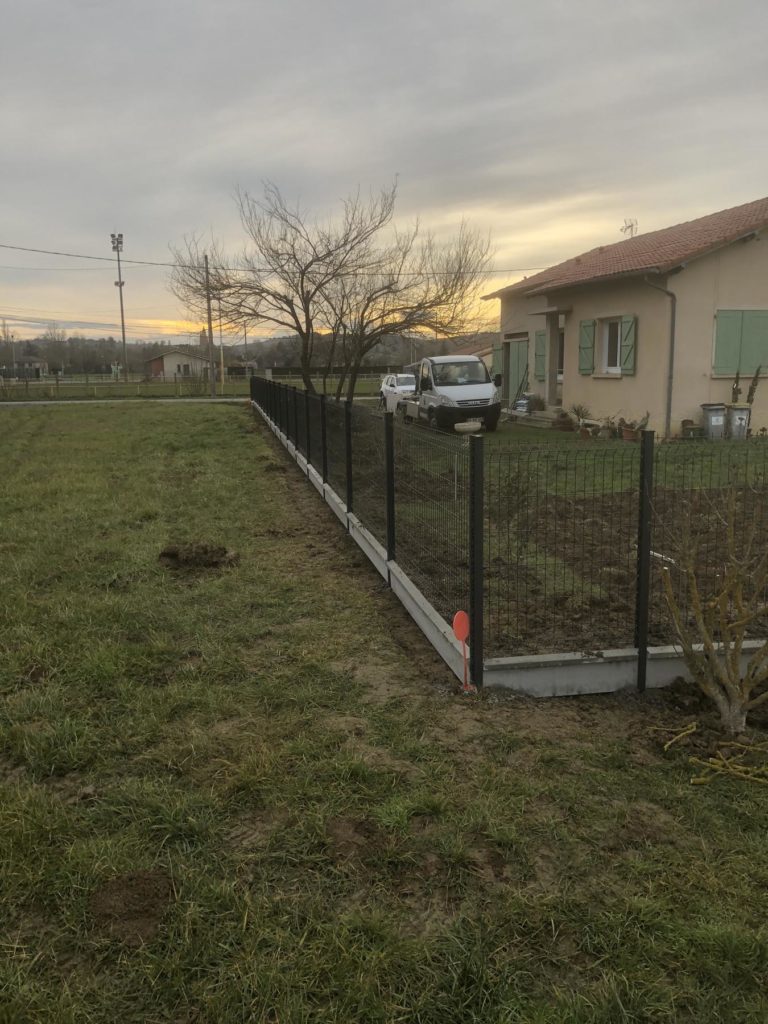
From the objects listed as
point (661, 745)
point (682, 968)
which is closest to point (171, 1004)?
point (682, 968)

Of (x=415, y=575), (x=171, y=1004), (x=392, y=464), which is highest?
(x=392, y=464)

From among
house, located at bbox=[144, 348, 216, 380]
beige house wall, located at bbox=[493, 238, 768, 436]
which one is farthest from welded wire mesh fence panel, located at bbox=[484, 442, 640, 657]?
house, located at bbox=[144, 348, 216, 380]

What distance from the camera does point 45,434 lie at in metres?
19.4

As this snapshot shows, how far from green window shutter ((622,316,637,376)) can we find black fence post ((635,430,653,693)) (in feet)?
44.1

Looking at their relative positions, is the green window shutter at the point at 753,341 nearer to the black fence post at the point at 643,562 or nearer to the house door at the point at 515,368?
the house door at the point at 515,368

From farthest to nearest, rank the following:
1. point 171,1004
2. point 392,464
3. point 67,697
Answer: point 392,464, point 67,697, point 171,1004

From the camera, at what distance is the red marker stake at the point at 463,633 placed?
156 inches

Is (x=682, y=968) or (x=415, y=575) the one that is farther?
(x=415, y=575)

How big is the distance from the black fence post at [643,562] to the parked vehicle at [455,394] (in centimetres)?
1449

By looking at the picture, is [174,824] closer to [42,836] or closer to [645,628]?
[42,836]

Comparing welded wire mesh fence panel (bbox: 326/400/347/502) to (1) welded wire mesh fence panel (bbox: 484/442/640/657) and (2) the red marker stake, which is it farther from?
(2) the red marker stake

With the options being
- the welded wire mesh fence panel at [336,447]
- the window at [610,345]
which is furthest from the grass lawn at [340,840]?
the window at [610,345]

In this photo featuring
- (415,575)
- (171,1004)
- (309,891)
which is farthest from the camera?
(415,575)

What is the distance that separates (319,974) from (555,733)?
1.80 m
